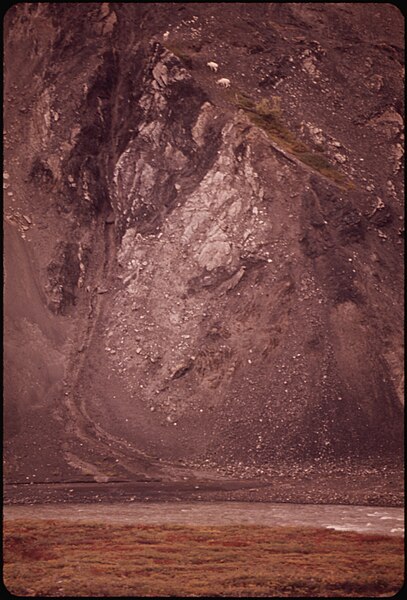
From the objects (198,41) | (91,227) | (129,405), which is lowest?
(129,405)

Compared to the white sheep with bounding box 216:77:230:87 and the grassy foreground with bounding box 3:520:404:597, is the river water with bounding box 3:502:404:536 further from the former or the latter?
the white sheep with bounding box 216:77:230:87

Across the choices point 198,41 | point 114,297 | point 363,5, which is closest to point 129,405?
point 114,297

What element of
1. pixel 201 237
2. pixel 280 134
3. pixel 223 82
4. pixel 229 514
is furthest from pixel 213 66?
pixel 229 514

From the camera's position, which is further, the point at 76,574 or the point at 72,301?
the point at 72,301

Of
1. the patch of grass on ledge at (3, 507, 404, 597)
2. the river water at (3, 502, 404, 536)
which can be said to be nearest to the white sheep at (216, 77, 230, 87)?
the river water at (3, 502, 404, 536)

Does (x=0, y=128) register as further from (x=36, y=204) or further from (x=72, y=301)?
(x=72, y=301)

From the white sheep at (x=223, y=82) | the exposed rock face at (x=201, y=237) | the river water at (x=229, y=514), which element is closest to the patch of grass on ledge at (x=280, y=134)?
the exposed rock face at (x=201, y=237)

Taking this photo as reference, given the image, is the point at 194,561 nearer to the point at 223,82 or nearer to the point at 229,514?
the point at 229,514
